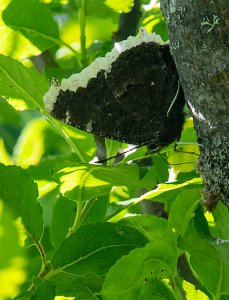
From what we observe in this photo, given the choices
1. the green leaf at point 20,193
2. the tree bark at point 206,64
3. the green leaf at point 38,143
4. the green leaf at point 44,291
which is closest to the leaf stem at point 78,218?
the green leaf at point 20,193

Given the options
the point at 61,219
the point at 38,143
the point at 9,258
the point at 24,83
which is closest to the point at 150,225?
the point at 24,83

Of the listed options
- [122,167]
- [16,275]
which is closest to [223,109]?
[122,167]

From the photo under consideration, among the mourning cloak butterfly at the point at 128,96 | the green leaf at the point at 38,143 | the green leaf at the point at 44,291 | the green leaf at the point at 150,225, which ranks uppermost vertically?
the mourning cloak butterfly at the point at 128,96

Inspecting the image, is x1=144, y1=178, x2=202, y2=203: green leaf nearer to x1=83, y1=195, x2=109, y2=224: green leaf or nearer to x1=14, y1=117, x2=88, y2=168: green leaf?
x1=83, y1=195, x2=109, y2=224: green leaf

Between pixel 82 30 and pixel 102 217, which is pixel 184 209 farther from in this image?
pixel 82 30

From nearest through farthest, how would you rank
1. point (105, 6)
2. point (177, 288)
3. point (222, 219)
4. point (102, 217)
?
point (222, 219)
point (177, 288)
point (102, 217)
point (105, 6)

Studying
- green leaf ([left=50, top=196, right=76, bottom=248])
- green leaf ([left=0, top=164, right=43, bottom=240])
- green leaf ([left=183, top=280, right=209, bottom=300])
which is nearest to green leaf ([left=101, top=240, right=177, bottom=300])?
green leaf ([left=183, top=280, right=209, bottom=300])

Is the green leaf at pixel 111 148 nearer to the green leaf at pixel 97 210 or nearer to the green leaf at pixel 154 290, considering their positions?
the green leaf at pixel 97 210
